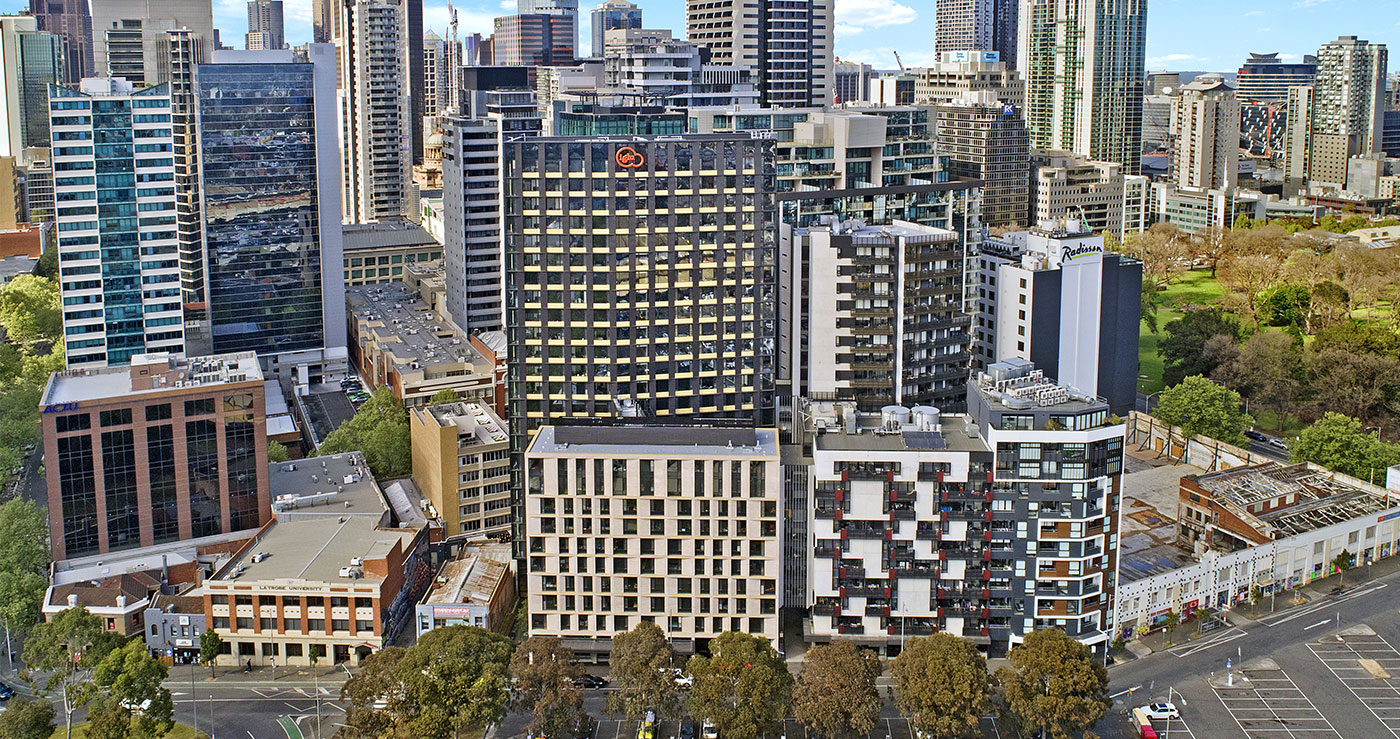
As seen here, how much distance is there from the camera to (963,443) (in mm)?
88938

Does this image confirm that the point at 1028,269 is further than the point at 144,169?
No

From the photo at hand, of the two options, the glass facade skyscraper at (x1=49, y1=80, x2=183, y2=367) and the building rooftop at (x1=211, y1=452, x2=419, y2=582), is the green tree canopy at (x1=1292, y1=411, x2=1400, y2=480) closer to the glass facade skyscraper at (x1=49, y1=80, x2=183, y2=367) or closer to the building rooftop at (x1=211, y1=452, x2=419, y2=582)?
the building rooftop at (x1=211, y1=452, x2=419, y2=582)

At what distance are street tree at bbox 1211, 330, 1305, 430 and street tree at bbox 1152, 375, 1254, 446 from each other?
1593 cm

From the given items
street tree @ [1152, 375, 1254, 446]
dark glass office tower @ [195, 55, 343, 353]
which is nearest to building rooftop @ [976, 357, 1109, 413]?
street tree @ [1152, 375, 1254, 446]

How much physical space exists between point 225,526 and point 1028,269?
70164 millimetres

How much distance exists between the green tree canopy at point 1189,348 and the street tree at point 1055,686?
8053cm

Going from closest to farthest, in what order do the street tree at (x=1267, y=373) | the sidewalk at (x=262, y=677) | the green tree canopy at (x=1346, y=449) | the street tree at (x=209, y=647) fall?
the sidewalk at (x=262, y=677), the street tree at (x=209, y=647), the green tree canopy at (x=1346, y=449), the street tree at (x=1267, y=373)

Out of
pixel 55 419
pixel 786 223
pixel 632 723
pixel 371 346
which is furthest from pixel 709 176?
pixel 371 346

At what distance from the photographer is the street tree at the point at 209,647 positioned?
89688 millimetres

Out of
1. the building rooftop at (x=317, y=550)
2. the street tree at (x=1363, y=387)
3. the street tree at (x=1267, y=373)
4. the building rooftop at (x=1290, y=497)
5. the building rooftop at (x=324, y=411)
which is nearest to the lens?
the building rooftop at (x=317, y=550)

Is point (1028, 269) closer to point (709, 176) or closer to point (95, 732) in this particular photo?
point (709, 176)

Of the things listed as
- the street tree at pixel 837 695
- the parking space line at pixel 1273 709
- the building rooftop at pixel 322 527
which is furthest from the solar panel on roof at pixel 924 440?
the building rooftop at pixel 322 527

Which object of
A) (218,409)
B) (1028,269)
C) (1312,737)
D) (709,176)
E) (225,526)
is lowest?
(1312,737)

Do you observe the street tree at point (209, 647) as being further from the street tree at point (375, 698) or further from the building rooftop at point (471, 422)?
the building rooftop at point (471, 422)
